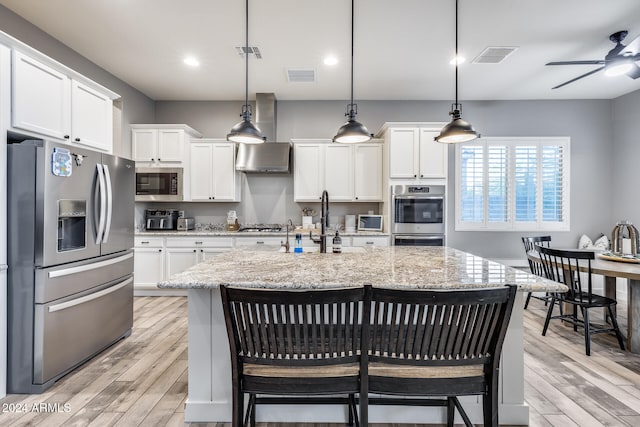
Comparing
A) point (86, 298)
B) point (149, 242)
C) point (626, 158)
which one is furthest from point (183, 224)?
point (626, 158)

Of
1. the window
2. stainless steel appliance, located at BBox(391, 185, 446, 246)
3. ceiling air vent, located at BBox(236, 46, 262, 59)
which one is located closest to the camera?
ceiling air vent, located at BBox(236, 46, 262, 59)

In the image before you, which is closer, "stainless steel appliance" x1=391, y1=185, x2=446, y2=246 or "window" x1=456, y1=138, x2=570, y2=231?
"stainless steel appliance" x1=391, y1=185, x2=446, y2=246

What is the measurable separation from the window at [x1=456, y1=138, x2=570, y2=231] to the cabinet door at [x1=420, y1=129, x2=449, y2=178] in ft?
2.59

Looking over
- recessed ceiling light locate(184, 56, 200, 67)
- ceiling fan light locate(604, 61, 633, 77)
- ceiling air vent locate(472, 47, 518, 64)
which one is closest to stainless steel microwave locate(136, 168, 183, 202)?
recessed ceiling light locate(184, 56, 200, 67)

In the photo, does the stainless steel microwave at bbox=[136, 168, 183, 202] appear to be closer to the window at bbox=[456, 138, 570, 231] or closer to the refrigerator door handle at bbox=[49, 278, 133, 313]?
the refrigerator door handle at bbox=[49, 278, 133, 313]

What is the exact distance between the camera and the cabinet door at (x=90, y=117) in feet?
9.20

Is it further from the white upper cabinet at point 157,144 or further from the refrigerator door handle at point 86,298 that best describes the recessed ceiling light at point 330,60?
the refrigerator door handle at point 86,298

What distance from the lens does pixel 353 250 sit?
9.32 feet

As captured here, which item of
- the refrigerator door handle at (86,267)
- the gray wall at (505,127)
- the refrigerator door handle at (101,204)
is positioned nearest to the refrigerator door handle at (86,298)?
the refrigerator door handle at (86,267)

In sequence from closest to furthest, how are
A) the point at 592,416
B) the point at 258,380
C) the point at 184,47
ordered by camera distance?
the point at 258,380 → the point at 592,416 → the point at 184,47

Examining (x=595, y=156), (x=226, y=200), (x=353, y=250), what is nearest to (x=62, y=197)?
(x=353, y=250)

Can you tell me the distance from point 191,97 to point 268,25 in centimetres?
255

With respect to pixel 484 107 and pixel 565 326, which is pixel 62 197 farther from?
pixel 484 107

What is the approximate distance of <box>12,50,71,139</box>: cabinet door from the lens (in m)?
2.26
